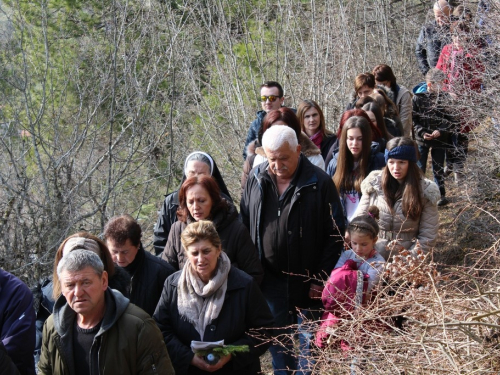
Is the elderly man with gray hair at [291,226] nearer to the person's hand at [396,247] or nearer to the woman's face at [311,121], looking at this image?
the person's hand at [396,247]

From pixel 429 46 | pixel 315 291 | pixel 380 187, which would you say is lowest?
pixel 315 291

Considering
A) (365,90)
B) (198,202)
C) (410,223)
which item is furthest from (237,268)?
(365,90)

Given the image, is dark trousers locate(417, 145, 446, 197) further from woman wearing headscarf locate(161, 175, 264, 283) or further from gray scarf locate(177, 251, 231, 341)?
gray scarf locate(177, 251, 231, 341)

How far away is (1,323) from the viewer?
4.01 m

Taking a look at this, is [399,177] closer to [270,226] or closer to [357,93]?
[270,226]

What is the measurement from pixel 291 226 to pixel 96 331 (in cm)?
176

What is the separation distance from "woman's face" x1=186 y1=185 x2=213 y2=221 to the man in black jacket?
16.3ft

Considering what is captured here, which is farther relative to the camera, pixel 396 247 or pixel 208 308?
pixel 396 247

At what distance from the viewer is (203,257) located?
421cm

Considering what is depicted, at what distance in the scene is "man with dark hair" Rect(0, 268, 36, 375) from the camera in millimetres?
3957

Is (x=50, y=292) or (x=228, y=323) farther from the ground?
(x=50, y=292)

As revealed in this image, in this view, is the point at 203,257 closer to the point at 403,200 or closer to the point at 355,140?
the point at 403,200

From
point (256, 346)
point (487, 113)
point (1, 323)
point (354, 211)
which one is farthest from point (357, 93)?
point (1, 323)

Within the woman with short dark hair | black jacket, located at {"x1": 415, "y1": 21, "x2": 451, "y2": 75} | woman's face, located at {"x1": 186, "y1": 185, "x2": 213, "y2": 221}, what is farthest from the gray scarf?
black jacket, located at {"x1": 415, "y1": 21, "x2": 451, "y2": 75}
